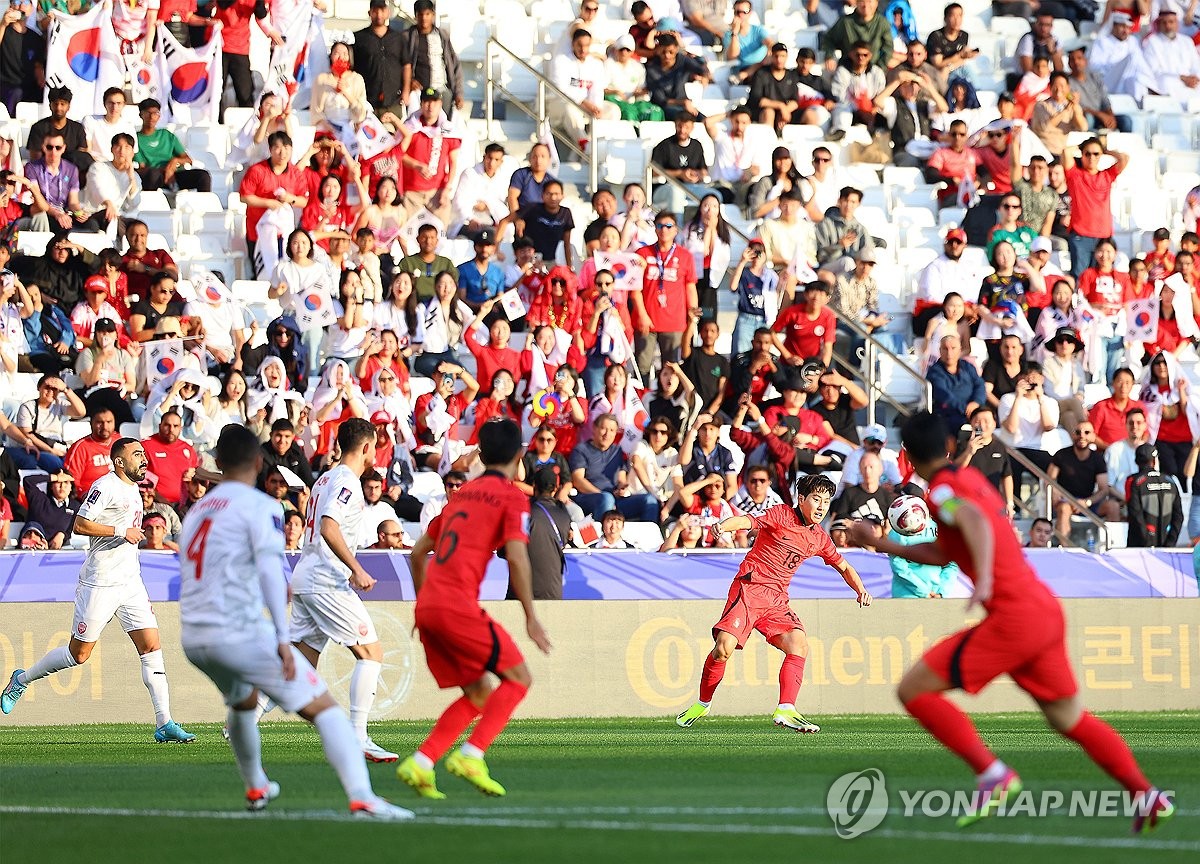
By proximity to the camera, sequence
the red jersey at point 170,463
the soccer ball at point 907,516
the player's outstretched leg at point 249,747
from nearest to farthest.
Answer: the player's outstretched leg at point 249,747
the soccer ball at point 907,516
the red jersey at point 170,463

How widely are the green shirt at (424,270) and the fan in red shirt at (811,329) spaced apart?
3667 millimetres

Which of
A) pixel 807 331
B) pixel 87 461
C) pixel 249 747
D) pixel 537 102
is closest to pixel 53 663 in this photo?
pixel 87 461

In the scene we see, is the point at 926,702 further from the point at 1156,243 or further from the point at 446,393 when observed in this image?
the point at 1156,243

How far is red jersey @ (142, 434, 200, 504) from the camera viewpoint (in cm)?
1842

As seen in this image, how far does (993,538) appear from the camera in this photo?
28.4 feet

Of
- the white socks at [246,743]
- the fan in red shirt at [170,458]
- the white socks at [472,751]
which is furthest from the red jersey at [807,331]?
the white socks at [246,743]

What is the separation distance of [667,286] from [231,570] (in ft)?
43.5

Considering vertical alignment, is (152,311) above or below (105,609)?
above

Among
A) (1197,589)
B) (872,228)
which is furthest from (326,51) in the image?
(1197,589)

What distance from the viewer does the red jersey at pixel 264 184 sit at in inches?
851

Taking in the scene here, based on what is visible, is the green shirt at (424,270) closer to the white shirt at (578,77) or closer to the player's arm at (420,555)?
the white shirt at (578,77)

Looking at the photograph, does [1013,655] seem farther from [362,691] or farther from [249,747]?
[362,691]

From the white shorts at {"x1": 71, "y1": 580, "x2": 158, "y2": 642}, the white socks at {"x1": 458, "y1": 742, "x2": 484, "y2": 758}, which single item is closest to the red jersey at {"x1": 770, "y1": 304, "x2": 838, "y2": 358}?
the white shorts at {"x1": 71, "y1": 580, "x2": 158, "y2": 642}

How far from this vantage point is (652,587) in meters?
18.3
